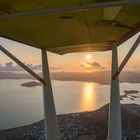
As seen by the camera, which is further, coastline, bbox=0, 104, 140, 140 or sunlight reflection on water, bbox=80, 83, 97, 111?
coastline, bbox=0, 104, 140, 140

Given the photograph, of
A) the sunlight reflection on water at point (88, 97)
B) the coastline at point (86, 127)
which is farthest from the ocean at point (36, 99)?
the coastline at point (86, 127)

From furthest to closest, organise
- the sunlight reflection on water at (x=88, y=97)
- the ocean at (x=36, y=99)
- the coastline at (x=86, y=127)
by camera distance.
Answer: the coastline at (x=86, y=127) → the sunlight reflection on water at (x=88, y=97) → the ocean at (x=36, y=99)

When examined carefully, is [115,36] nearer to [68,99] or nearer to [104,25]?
[104,25]

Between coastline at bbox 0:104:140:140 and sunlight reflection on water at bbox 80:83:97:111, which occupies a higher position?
sunlight reflection on water at bbox 80:83:97:111

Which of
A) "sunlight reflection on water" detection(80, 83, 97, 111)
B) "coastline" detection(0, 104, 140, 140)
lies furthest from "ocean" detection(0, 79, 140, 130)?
"coastline" detection(0, 104, 140, 140)

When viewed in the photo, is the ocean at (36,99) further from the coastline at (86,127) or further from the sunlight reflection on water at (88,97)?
the coastline at (86,127)

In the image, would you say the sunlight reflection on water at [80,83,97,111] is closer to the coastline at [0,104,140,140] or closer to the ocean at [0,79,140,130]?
the ocean at [0,79,140,130]

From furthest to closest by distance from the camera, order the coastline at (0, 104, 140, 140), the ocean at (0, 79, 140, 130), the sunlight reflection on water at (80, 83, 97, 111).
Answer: the coastline at (0, 104, 140, 140) → the sunlight reflection on water at (80, 83, 97, 111) → the ocean at (0, 79, 140, 130)
